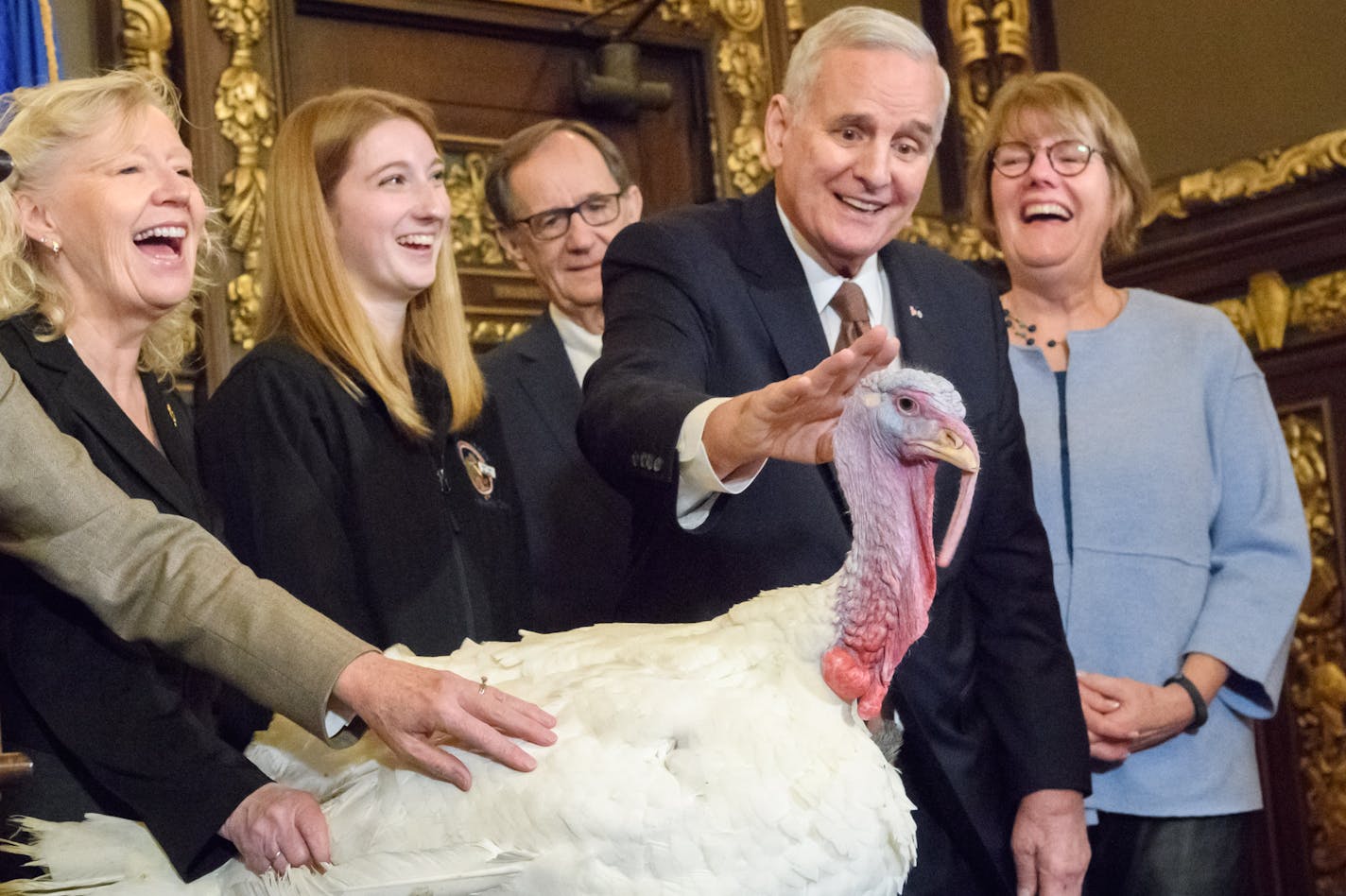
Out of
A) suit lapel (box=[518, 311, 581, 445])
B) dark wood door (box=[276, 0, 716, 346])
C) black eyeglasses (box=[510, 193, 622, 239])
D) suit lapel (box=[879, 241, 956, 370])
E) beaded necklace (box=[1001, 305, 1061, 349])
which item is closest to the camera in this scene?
suit lapel (box=[879, 241, 956, 370])

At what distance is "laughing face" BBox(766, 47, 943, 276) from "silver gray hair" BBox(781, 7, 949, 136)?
1 centimetres

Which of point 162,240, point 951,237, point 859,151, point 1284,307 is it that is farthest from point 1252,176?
point 162,240

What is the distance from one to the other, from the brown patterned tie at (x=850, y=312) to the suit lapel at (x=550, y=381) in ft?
2.86

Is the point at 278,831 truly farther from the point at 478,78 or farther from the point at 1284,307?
the point at 478,78

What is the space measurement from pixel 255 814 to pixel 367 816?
4.6 inches

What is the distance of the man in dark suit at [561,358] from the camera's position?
9.46ft

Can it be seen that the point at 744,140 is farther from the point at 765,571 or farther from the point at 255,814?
the point at 255,814

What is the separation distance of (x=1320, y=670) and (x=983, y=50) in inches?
77.7

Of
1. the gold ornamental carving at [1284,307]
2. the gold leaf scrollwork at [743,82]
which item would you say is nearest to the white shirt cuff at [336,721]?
the gold ornamental carving at [1284,307]

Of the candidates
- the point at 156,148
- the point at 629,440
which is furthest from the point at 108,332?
the point at 629,440

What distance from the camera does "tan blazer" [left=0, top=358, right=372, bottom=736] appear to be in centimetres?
162

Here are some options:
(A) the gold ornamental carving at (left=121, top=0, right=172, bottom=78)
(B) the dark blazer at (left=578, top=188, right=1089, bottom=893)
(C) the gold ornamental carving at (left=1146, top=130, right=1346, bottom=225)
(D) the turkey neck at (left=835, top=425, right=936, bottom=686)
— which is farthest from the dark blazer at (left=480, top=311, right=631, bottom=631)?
(C) the gold ornamental carving at (left=1146, top=130, right=1346, bottom=225)

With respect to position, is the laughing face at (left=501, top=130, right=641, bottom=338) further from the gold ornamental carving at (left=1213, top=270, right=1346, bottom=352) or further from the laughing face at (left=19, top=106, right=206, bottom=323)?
the gold ornamental carving at (left=1213, top=270, right=1346, bottom=352)

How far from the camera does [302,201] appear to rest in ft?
7.85
